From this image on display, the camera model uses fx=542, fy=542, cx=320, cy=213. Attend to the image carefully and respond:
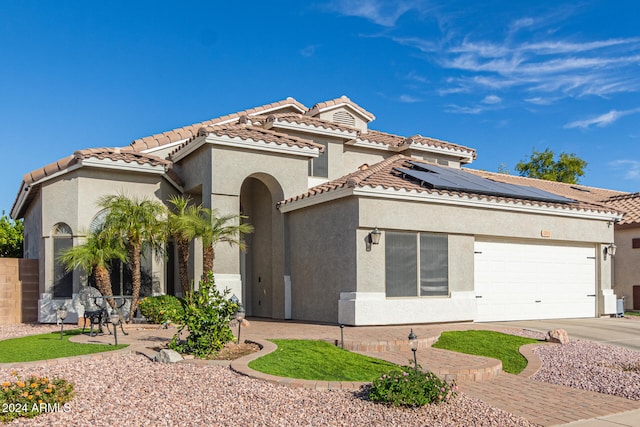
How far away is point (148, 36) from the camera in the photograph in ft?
69.0

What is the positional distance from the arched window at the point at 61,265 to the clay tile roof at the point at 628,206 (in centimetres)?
2154

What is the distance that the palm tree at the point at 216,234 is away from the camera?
1530 centimetres

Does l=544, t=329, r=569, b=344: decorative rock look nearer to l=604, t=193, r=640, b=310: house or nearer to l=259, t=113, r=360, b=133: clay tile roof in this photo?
l=259, t=113, r=360, b=133: clay tile roof

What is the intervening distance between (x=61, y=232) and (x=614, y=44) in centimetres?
2213

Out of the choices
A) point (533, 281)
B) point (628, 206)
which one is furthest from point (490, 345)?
point (628, 206)

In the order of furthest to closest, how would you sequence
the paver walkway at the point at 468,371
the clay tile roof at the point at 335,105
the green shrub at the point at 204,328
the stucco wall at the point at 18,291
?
1. the clay tile roof at the point at 335,105
2. the stucco wall at the point at 18,291
3. the green shrub at the point at 204,328
4. the paver walkway at the point at 468,371

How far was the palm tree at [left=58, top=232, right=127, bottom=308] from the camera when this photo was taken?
14859mm

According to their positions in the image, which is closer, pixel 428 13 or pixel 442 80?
pixel 428 13

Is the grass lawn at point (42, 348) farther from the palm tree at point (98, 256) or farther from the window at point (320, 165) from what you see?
the window at point (320, 165)

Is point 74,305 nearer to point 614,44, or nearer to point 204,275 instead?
point 204,275

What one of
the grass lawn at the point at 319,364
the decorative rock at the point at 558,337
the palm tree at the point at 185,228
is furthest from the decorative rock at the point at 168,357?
the decorative rock at the point at 558,337

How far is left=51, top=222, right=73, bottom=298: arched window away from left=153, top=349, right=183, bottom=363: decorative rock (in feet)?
28.4

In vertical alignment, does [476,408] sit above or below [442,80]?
below

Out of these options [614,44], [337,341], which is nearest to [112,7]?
[337,341]
